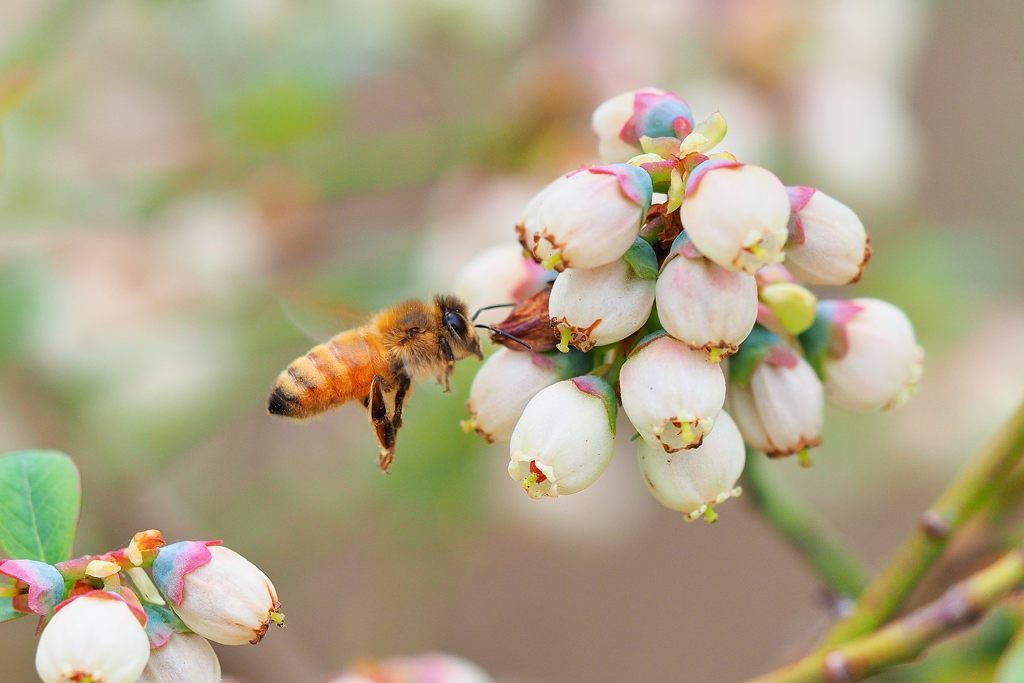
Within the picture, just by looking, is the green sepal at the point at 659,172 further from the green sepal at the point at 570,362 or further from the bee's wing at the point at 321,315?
the bee's wing at the point at 321,315

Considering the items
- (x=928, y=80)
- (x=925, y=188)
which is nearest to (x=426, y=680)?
(x=925, y=188)

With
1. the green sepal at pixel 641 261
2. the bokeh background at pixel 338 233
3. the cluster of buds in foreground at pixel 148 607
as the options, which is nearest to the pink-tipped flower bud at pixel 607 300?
the green sepal at pixel 641 261

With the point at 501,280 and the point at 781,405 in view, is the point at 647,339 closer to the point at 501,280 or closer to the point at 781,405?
the point at 781,405

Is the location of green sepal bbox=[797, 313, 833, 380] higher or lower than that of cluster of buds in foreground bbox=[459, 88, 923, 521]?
lower

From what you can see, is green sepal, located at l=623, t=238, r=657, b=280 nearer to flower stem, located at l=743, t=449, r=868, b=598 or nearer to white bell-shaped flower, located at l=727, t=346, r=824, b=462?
white bell-shaped flower, located at l=727, t=346, r=824, b=462

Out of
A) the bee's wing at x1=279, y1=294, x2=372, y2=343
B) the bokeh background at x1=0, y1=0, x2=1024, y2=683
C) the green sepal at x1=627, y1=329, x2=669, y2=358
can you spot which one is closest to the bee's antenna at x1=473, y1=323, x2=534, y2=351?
the green sepal at x1=627, y1=329, x2=669, y2=358

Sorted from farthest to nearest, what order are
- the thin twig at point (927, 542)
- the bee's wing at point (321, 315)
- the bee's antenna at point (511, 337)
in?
1. the bee's wing at point (321, 315)
2. the thin twig at point (927, 542)
3. the bee's antenna at point (511, 337)

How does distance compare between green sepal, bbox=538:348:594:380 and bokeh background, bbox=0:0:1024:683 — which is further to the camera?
bokeh background, bbox=0:0:1024:683

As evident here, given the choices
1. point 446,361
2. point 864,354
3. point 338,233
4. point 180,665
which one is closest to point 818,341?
point 864,354
